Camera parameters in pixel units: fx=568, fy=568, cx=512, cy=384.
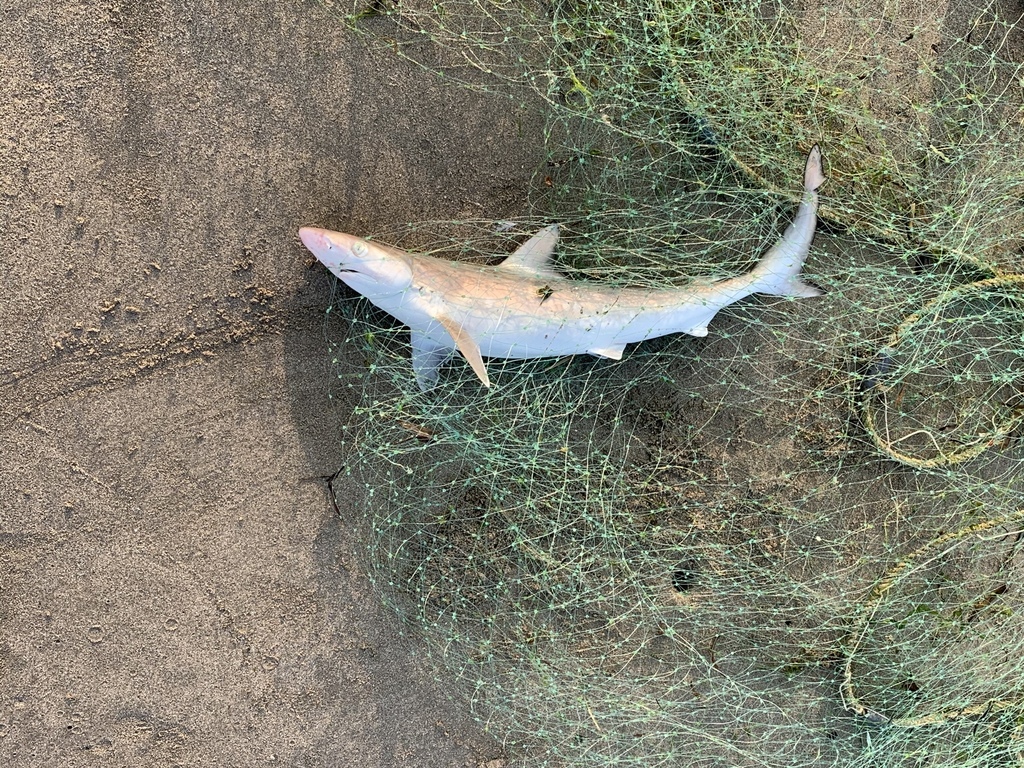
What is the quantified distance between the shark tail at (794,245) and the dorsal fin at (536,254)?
0.79 metres

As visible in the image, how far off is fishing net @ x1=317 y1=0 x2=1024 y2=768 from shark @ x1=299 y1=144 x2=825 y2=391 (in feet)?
0.33

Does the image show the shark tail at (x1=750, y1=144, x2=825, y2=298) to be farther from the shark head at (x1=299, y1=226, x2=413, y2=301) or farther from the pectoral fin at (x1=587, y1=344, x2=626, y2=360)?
the shark head at (x1=299, y1=226, x2=413, y2=301)

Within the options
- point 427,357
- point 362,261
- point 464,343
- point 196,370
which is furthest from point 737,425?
point 196,370

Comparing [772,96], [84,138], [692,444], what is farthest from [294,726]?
[772,96]

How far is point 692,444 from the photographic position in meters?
2.44

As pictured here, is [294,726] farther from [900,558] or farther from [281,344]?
[900,558]

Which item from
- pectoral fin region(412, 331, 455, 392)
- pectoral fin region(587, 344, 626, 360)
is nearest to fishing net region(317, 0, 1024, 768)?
pectoral fin region(412, 331, 455, 392)

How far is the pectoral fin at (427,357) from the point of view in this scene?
221 cm

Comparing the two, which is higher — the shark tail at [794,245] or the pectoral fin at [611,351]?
the shark tail at [794,245]

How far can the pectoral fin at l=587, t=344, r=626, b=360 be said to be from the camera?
7.21 feet

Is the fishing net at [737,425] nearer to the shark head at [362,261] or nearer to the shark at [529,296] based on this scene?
the shark at [529,296]

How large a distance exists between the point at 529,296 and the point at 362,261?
2.01ft

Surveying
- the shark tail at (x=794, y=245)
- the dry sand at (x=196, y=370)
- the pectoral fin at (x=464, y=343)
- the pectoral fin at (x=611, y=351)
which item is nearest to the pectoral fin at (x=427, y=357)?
the pectoral fin at (x=464, y=343)

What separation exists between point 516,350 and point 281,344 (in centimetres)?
98
